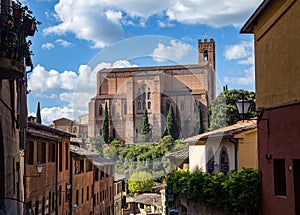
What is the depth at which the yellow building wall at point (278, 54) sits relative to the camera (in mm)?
9023

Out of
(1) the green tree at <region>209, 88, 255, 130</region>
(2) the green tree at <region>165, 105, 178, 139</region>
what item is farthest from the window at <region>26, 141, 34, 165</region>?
(2) the green tree at <region>165, 105, 178, 139</region>

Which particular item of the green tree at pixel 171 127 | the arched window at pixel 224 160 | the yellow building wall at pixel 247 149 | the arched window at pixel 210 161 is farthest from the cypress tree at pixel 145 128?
the yellow building wall at pixel 247 149

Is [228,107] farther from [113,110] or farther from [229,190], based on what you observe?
[113,110]

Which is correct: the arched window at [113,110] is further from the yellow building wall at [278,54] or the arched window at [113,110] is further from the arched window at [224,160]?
the yellow building wall at [278,54]

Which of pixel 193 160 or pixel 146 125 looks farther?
pixel 146 125

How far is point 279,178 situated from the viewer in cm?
1037

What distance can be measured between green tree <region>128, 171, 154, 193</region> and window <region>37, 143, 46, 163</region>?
3354cm

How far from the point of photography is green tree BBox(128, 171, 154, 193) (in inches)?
2069

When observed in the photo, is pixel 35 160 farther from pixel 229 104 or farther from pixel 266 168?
pixel 229 104

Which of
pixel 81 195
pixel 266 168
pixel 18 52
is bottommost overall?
pixel 81 195

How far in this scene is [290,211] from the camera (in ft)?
31.0

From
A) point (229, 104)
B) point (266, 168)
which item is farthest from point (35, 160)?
point (229, 104)

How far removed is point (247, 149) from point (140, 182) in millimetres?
41006

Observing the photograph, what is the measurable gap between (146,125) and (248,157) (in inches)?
3217
